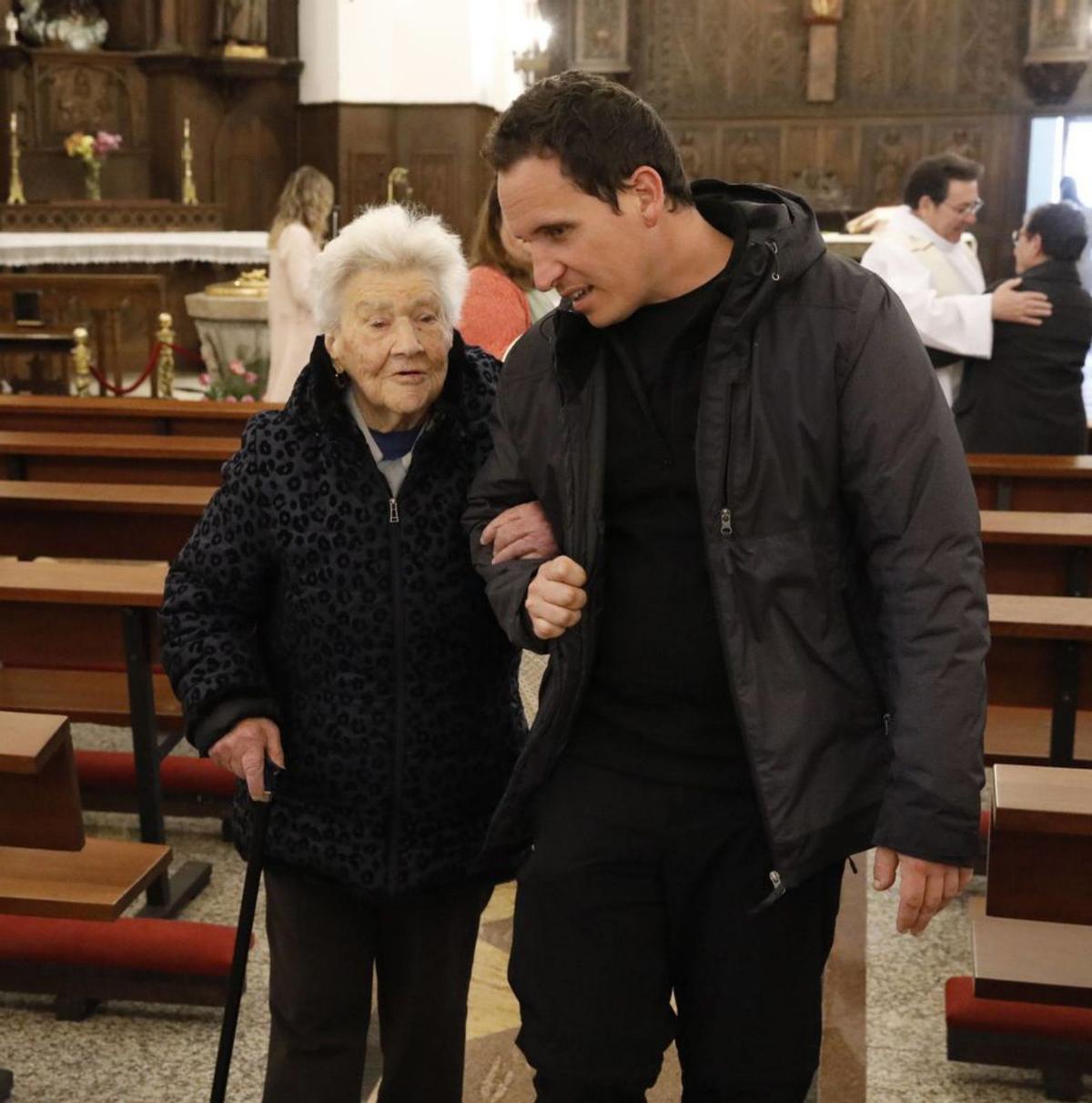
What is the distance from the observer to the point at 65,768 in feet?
8.54

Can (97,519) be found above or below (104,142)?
below

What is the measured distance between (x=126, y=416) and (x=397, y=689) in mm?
5063

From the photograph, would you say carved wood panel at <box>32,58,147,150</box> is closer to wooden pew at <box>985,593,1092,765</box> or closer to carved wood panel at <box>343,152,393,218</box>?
carved wood panel at <box>343,152,393,218</box>

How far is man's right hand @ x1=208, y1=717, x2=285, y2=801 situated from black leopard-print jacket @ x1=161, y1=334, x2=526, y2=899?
0.06 feet

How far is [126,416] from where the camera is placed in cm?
684

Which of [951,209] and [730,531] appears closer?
[730,531]

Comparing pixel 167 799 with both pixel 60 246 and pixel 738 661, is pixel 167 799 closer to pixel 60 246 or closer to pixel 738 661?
pixel 738 661

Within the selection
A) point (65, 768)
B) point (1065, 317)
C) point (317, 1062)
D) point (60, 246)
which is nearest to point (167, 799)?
point (65, 768)

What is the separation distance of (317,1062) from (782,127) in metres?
14.6

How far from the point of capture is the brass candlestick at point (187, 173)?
14039mm

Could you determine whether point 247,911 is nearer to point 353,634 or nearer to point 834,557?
point 353,634

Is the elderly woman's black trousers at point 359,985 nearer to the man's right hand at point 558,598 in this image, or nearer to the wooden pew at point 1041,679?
the man's right hand at point 558,598

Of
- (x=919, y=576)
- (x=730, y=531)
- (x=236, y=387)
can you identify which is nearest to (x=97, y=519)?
(x=730, y=531)

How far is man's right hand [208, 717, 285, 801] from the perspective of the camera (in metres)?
2.09
